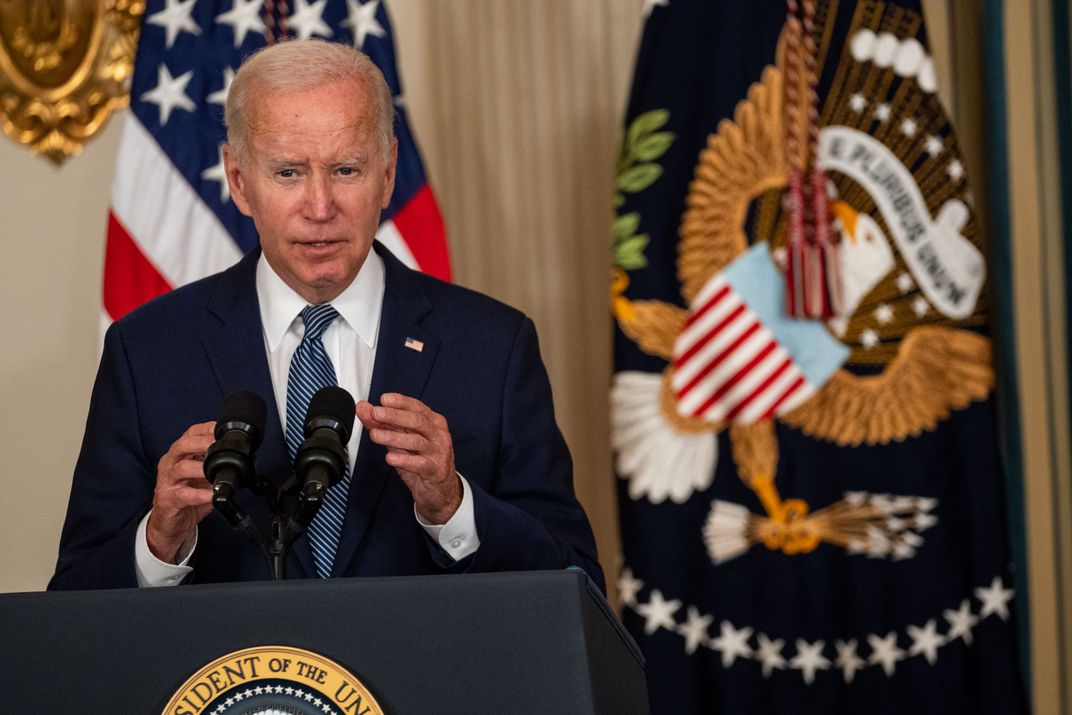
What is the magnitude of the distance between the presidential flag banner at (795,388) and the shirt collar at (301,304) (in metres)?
1.69

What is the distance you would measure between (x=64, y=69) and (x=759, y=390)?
2.50 m

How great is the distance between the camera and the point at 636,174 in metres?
3.84

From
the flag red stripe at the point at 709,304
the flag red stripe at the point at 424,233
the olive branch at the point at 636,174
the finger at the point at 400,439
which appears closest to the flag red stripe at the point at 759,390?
the flag red stripe at the point at 709,304

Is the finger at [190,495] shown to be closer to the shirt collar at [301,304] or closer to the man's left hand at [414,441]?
the man's left hand at [414,441]

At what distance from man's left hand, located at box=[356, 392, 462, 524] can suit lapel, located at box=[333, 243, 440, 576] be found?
30 centimetres

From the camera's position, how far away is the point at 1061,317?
172 inches

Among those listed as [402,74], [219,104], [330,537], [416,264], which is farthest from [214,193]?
[330,537]

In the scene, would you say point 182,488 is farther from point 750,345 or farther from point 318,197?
point 750,345

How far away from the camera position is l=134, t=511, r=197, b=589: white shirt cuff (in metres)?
1.78

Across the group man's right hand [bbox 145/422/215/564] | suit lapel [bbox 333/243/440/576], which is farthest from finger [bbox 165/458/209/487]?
suit lapel [bbox 333/243/440/576]

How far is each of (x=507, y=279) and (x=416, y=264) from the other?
2.51 ft

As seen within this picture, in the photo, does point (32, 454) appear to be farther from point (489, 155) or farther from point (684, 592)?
point (684, 592)

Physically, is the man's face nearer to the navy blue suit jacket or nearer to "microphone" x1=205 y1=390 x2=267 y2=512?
the navy blue suit jacket

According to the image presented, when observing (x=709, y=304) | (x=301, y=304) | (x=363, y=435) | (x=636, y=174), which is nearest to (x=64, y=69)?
(x=636, y=174)
